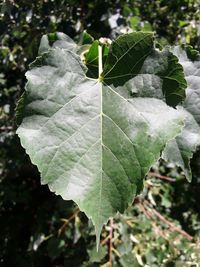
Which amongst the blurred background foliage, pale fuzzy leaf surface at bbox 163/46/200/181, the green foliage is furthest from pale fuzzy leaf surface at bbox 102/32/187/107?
the blurred background foliage

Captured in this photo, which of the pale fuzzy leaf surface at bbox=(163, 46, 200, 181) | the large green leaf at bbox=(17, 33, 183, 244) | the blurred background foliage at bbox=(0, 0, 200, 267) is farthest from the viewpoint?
the blurred background foliage at bbox=(0, 0, 200, 267)

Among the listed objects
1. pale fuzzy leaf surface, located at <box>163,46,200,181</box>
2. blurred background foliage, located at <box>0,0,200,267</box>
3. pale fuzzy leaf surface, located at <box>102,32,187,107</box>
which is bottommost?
blurred background foliage, located at <box>0,0,200,267</box>

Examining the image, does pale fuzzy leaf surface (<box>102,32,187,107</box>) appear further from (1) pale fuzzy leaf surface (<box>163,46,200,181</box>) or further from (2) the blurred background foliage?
(2) the blurred background foliage

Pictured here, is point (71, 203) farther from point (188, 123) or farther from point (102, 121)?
point (102, 121)

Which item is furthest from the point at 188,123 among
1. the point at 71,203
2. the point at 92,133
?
the point at 71,203

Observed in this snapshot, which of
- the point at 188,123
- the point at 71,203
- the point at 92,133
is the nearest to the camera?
the point at 92,133

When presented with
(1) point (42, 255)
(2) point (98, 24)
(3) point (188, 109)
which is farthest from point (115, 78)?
(1) point (42, 255)
